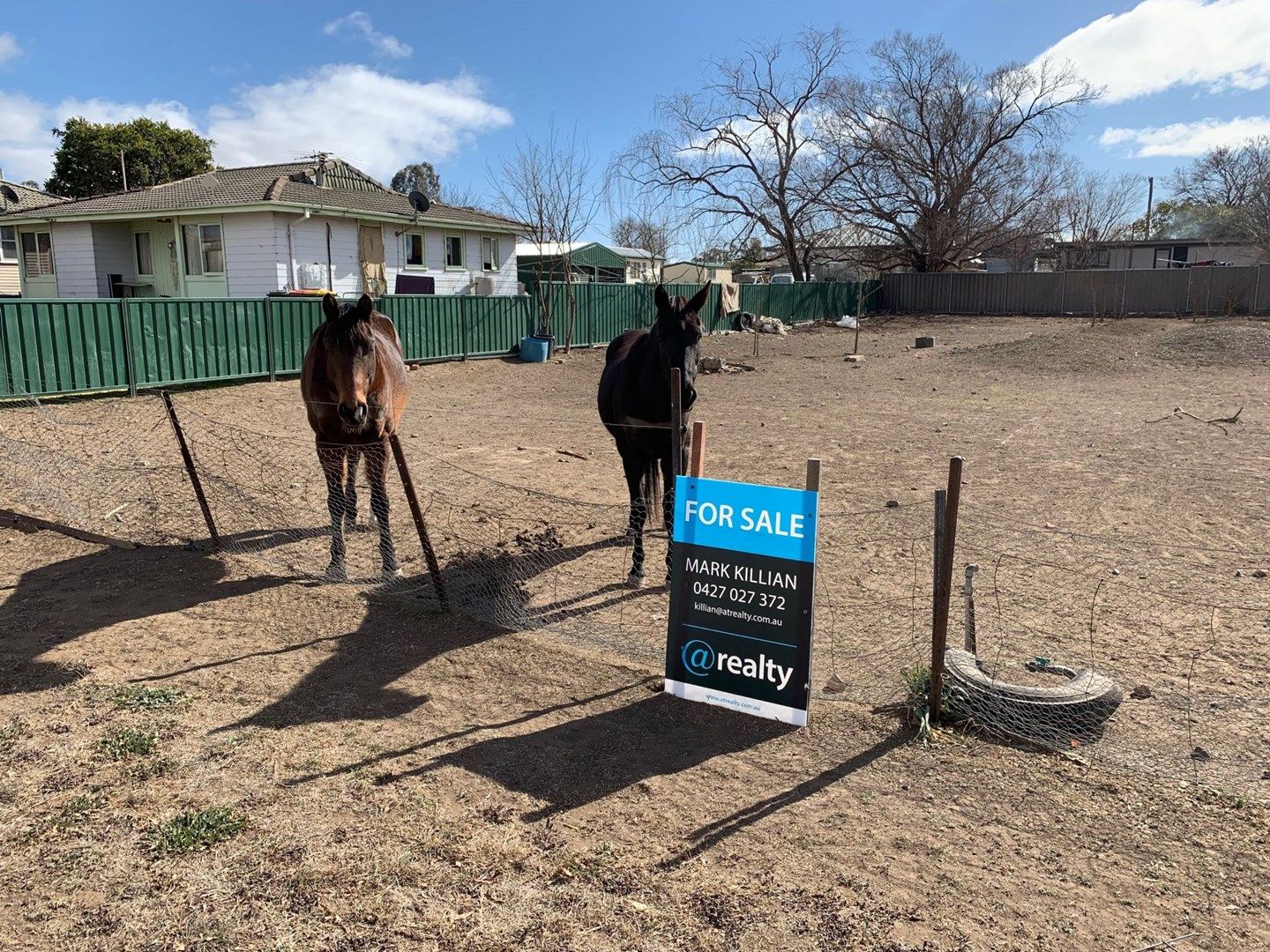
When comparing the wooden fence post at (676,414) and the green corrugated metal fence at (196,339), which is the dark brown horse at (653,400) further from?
the green corrugated metal fence at (196,339)

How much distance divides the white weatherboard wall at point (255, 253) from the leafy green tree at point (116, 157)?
88.5ft

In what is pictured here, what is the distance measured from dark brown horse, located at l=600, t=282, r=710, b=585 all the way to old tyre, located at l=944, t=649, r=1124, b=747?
7.63ft

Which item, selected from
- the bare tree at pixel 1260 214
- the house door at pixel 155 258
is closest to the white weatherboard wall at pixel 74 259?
the house door at pixel 155 258

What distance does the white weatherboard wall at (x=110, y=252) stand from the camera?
24.4 metres

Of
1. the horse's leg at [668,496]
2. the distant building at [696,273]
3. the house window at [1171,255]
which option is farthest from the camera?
the house window at [1171,255]

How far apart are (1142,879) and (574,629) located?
3.27 m

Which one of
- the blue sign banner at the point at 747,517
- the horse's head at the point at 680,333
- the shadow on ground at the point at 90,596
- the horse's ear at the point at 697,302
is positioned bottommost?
the shadow on ground at the point at 90,596

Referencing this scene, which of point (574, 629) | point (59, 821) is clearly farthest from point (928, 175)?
point (59, 821)

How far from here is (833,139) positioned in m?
42.8

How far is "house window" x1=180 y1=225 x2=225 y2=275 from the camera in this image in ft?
75.0

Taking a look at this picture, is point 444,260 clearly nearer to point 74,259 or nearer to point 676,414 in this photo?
point 74,259

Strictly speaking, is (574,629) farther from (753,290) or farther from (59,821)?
(753,290)

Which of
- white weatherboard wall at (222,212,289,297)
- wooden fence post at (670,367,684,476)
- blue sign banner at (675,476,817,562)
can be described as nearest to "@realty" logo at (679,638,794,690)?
blue sign banner at (675,476,817,562)

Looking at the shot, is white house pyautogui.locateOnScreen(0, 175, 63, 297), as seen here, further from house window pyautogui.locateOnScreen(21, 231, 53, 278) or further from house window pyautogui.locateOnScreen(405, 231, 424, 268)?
house window pyautogui.locateOnScreen(405, 231, 424, 268)
